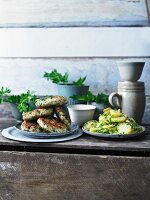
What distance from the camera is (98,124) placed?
99 centimetres

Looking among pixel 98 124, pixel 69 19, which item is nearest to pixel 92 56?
pixel 69 19

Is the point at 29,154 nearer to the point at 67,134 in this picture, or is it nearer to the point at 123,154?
the point at 67,134

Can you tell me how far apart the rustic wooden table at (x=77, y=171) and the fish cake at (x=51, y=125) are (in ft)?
0.20

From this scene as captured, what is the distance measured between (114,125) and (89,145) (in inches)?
5.4

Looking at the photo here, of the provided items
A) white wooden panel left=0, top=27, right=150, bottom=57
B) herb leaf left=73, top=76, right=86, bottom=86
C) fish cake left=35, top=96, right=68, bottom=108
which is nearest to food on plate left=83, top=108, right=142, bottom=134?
fish cake left=35, top=96, right=68, bottom=108

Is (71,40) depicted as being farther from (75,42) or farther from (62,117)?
(62,117)

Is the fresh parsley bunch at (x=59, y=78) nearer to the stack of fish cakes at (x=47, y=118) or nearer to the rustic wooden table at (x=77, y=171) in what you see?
the stack of fish cakes at (x=47, y=118)

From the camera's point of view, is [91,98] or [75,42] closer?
[91,98]

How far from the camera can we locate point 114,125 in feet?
3.19

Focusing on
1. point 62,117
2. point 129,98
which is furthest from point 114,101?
point 62,117

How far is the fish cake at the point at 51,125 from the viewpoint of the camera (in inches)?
37.2

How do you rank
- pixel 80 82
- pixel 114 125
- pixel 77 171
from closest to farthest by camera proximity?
pixel 77 171
pixel 114 125
pixel 80 82

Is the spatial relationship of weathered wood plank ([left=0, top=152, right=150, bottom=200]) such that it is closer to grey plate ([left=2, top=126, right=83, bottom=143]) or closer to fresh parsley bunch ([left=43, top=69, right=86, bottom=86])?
grey plate ([left=2, top=126, right=83, bottom=143])

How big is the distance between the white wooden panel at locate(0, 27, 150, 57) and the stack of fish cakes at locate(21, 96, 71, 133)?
372 millimetres
